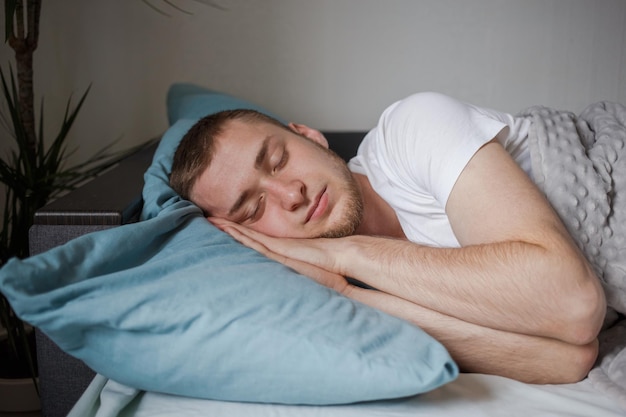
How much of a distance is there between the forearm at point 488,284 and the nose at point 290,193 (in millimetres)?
267

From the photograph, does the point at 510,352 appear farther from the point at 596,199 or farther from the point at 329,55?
the point at 329,55

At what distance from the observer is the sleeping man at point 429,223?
3.93 feet

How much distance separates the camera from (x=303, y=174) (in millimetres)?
1601

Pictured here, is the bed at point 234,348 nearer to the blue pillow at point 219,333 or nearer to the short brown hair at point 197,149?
the blue pillow at point 219,333

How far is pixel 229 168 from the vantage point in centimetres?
160

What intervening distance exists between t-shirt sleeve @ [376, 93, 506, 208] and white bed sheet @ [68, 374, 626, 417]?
0.37 m

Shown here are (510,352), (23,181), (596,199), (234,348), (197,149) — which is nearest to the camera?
(234,348)

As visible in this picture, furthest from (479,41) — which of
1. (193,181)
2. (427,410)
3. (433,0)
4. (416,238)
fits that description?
(427,410)

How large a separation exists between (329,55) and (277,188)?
1.22m

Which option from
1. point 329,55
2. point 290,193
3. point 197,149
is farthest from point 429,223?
point 329,55

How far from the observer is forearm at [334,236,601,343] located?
117 cm

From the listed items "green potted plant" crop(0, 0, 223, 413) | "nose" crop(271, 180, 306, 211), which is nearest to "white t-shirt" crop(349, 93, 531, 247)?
"nose" crop(271, 180, 306, 211)

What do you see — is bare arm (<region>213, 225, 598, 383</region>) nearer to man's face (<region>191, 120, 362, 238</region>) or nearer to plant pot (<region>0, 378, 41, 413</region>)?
man's face (<region>191, 120, 362, 238</region>)

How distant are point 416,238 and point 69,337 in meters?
0.82
